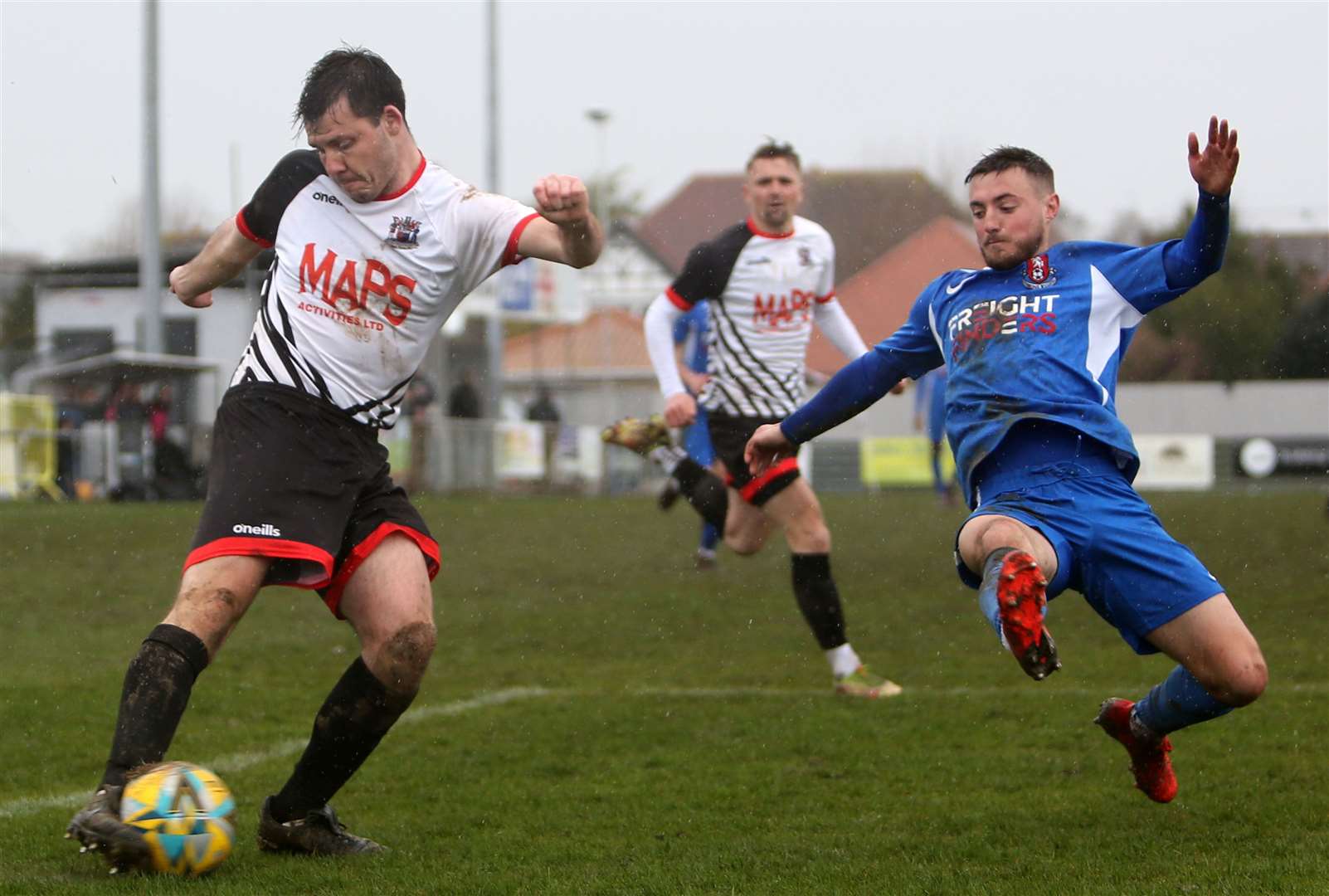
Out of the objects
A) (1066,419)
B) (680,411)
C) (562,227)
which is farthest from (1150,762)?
(680,411)

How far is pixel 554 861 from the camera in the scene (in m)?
3.88

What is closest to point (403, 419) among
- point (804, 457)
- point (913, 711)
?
point (804, 457)

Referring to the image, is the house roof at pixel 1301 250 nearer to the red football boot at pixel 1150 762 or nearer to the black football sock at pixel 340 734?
the red football boot at pixel 1150 762

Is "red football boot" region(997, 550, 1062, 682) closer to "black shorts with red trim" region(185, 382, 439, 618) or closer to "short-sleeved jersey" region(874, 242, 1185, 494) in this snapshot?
"short-sleeved jersey" region(874, 242, 1185, 494)

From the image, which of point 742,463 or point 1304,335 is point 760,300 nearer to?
point 742,463

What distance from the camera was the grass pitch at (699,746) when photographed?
12.3 feet

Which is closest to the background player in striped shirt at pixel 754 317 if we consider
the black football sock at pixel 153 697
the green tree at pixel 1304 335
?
the black football sock at pixel 153 697

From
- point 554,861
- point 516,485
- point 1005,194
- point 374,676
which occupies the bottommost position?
point 516,485

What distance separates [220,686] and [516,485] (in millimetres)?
16579

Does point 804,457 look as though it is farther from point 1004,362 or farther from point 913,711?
point 1004,362

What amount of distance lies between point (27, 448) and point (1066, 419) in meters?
17.0

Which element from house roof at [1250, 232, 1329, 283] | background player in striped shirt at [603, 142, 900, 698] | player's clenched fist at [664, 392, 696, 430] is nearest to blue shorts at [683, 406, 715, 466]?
background player in striped shirt at [603, 142, 900, 698]

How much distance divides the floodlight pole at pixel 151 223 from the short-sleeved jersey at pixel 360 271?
1520 centimetres

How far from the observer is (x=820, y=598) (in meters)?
6.80
